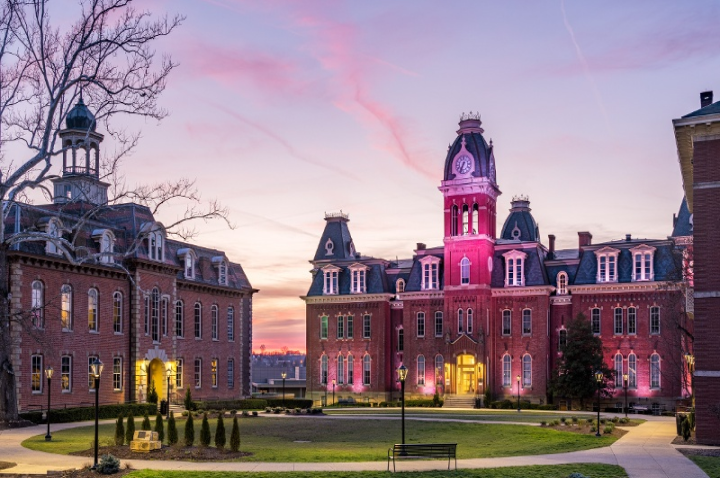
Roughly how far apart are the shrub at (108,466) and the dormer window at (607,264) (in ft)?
161

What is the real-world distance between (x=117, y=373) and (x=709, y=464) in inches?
1394

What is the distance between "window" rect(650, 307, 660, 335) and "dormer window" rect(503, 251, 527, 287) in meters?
9.85

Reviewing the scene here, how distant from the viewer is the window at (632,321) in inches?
2522

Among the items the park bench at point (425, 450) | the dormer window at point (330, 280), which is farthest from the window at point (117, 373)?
the park bench at point (425, 450)

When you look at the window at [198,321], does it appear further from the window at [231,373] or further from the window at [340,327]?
the window at [340,327]

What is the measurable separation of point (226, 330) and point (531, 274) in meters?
23.9

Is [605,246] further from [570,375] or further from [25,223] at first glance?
[25,223]

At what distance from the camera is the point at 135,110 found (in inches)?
1200

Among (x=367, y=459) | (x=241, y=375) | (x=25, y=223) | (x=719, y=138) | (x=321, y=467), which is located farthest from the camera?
(x=241, y=375)

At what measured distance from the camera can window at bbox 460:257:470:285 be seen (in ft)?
224

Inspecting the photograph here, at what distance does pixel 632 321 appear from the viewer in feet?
211

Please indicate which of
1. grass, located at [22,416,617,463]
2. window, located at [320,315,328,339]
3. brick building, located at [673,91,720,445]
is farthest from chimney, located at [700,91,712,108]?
window, located at [320,315,328,339]

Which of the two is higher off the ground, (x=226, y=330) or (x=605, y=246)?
(x=605, y=246)

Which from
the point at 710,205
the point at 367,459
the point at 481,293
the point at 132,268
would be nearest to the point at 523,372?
the point at 481,293
